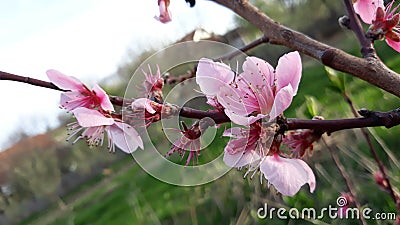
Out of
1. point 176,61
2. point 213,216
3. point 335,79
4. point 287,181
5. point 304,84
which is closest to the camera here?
point 287,181

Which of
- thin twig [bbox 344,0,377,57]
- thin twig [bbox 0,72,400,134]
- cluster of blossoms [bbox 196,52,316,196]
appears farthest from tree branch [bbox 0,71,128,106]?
thin twig [bbox 344,0,377,57]

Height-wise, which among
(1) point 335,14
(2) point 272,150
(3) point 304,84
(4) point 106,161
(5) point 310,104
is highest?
(2) point 272,150

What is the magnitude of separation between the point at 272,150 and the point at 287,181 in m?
0.05

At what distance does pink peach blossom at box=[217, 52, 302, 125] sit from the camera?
397 mm

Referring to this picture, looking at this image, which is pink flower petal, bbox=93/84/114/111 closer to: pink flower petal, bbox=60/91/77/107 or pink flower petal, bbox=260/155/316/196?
pink flower petal, bbox=60/91/77/107

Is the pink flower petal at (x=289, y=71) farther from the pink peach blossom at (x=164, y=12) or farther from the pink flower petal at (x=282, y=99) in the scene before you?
the pink peach blossom at (x=164, y=12)

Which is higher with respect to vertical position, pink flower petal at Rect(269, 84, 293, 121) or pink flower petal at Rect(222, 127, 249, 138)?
pink flower petal at Rect(269, 84, 293, 121)

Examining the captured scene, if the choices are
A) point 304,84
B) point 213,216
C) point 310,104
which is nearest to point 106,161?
point 304,84

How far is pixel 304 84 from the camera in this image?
512 centimetres

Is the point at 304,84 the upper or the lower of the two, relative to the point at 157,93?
lower

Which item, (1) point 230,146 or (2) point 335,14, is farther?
(2) point 335,14

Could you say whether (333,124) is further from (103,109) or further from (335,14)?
(335,14)

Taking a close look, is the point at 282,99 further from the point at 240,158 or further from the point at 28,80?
the point at 28,80

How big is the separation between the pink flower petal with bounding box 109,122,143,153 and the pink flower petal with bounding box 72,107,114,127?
0.02 meters
